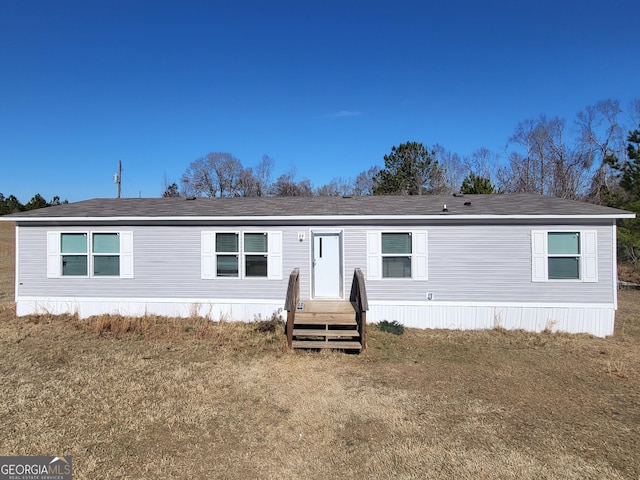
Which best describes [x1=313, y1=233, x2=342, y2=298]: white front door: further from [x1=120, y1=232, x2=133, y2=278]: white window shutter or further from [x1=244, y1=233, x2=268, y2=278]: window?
[x1=120, y1=232, x2=133, y2=278]: white window shutter

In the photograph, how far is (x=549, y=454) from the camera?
373cm

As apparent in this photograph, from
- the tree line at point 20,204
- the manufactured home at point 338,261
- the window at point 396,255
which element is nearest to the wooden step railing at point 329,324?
the manufactured home at point 338,261

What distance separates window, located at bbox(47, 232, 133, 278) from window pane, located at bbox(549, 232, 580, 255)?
34.2ft

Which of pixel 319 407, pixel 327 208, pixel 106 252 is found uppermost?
pixel 327 208

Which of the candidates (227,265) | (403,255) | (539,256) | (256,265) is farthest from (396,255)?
(227,265)

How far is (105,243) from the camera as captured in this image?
31.5ft

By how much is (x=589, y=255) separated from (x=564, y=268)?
1.94 feet

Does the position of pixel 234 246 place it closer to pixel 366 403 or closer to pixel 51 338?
pixel 51 338

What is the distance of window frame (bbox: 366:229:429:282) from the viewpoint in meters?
9.01

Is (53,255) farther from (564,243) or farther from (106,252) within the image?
(564,243)

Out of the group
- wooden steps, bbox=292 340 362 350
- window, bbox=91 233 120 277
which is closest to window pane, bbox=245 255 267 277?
wooden steps, bbox=292 340 362 350

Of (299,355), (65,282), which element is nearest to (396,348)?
(299,355)

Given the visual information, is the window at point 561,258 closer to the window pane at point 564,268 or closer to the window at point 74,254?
the window pane at point 564,268

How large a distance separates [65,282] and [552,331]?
12255 mm
